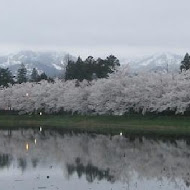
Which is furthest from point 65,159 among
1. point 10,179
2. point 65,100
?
point 65,100

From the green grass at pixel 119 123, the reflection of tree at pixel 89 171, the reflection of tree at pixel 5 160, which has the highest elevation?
the reflection of tree at pixel 89 171

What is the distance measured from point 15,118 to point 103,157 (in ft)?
198

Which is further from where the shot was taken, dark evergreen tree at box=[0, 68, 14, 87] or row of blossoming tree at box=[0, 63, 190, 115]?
dark evergreen tree at box=[0, 68, 14, 87]

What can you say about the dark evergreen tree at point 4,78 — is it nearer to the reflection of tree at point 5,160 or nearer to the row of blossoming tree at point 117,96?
the row of blossoming tree at point 117,96

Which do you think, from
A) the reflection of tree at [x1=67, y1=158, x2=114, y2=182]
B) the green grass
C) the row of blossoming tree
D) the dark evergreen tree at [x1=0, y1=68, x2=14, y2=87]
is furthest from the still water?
the dark evergreen tree at [x1=0, y1=68, x2=14, y2=87]

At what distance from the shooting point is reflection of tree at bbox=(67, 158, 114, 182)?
27516mm

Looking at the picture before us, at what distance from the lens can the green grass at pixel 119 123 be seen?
6116 centimetres

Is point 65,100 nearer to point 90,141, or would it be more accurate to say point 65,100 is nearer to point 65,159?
point 90,141

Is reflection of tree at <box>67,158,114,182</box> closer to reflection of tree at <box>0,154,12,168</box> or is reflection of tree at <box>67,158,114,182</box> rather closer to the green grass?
reflection of tree at <box>0,154,12,168</box>

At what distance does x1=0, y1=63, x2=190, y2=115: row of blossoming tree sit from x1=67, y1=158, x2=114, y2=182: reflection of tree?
39.0 m

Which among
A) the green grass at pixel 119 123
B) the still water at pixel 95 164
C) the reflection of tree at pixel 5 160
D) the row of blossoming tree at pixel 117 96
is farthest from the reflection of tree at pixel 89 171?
the row of blossoming tree at pixel 117 96

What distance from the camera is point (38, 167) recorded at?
105 ft

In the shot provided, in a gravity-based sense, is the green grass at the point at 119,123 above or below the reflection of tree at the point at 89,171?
below

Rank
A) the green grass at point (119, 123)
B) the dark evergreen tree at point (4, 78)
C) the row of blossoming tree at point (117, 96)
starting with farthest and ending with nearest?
the dark evergreen tree at point (4, 78) < the row of blossoming tree at point (117, 96) < the green grass at point (119, 123)
